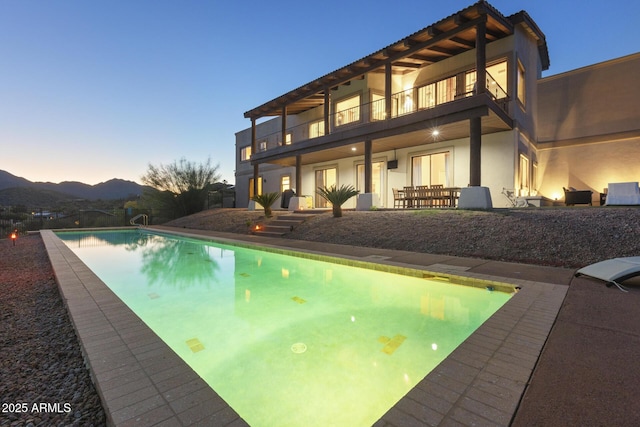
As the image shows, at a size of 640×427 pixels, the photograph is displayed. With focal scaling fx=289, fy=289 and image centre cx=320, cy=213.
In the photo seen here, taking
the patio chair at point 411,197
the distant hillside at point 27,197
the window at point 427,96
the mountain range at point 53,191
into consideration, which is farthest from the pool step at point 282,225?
the distant hillside at point 27,197

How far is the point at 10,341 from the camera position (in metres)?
2.51

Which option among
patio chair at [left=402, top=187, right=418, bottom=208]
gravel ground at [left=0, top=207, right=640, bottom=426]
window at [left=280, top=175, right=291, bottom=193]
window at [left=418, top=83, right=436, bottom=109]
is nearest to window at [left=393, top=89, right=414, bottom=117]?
window at [left=418, top=83, right=436, bottom=109]

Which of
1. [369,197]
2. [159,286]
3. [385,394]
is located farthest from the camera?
[369,197]

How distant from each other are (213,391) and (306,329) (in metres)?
1.80

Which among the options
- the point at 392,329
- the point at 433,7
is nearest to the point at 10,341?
the point at 392,329

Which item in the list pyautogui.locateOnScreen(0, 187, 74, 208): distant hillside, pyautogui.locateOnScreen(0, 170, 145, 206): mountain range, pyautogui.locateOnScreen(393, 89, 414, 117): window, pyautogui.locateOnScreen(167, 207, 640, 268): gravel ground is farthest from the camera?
pyautogui.locateOnScreen(0, 170, 145, 206): mountain range

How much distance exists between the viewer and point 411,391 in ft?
5.46

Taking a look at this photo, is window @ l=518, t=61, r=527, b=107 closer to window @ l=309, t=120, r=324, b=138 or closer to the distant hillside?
window @ l=309, t=120, r=324, b=138

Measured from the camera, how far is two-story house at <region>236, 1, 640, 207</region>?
354 inches

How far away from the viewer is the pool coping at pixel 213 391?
1.45 m

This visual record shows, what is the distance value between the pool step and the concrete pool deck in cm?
742

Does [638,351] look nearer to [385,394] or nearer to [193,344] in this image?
[385,394]

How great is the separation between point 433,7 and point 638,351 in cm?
4995

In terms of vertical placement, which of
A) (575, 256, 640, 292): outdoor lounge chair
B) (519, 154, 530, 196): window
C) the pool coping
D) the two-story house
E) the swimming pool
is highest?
the two-story house
